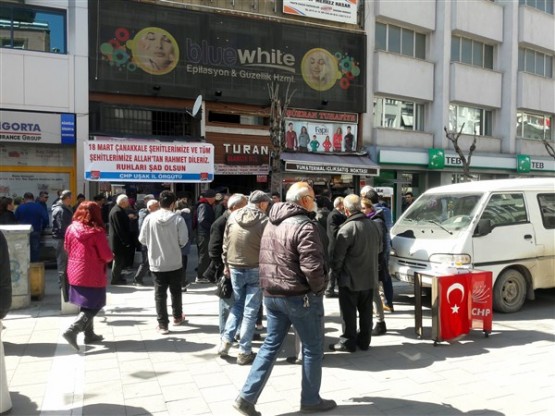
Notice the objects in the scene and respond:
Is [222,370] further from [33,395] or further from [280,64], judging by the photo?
[280,64]

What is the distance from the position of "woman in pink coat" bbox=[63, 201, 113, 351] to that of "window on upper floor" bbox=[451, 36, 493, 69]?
2049 cm

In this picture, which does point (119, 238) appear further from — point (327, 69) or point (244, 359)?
point (327, 69)

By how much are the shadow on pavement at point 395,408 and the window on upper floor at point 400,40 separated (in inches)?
700

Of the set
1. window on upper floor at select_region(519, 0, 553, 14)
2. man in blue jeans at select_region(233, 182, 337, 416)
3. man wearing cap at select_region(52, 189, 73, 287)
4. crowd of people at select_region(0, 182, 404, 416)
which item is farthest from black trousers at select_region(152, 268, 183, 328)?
window on upper floor at select_region(519, 0, 553, 14)

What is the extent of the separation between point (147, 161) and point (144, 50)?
4.70m

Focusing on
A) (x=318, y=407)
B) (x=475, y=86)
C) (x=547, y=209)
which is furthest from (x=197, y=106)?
(x=475, y=86)

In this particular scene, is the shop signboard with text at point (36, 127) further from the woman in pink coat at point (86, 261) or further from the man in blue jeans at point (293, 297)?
the man in blue jeans at point (293, 297)

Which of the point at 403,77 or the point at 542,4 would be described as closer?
the point at 403,77

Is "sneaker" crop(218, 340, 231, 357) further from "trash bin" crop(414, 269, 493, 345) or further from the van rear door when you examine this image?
the van rear door

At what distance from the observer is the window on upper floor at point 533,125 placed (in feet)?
81.8

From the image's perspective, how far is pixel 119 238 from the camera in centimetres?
961

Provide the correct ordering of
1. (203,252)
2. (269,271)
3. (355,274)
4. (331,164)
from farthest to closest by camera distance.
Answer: (331,164) < (203,252) < (355,274) < (269,271)

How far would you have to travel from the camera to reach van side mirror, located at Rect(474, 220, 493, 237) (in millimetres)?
6934

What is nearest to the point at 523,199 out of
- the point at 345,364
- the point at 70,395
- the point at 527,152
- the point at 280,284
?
the point at 345,364
